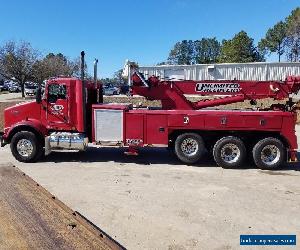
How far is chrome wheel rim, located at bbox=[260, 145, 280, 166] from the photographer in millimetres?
11070

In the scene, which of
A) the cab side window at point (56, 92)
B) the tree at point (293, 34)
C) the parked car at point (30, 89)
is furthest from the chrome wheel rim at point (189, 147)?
the tree at point (293, 34)

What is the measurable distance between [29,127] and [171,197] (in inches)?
222

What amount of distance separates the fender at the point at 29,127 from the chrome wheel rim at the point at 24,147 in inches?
15.7

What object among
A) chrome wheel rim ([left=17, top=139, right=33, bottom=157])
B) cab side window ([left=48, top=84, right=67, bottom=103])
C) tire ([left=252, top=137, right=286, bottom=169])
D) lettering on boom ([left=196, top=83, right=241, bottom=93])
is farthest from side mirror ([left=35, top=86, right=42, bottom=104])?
tire ([left=252, top=137, right=286, bottom=169])

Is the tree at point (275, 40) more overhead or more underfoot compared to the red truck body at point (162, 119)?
more overhead

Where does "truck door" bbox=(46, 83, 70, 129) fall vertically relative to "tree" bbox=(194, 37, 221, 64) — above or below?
below

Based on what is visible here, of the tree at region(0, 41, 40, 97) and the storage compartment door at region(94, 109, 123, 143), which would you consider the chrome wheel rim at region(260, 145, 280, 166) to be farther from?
the tree at region(0, 41, 40, 97)

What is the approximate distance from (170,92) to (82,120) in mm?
2874

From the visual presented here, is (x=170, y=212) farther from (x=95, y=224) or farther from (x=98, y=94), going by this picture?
(x=98, y=94)

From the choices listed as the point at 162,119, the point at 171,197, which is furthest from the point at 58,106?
the point at 171,197

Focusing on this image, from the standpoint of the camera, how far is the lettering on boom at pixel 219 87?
38.8 feet

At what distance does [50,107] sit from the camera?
11805 millimetres

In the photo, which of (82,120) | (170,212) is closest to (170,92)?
(82,120)

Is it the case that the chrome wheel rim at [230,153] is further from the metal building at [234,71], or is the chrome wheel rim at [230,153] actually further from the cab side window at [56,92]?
the metal building at [234,71]
